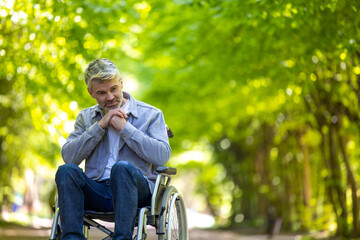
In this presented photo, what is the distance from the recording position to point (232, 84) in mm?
13469

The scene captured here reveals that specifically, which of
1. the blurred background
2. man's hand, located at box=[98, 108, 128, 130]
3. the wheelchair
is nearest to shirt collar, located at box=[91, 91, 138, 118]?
man's hand, located at box=[98, 108, 128, 130]

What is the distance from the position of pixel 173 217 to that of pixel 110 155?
621 millimetres

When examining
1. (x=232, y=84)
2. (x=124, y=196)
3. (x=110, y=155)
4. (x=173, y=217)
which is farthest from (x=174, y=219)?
(x=232, y=84)

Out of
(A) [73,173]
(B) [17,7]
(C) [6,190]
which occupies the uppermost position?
(B) [17,7]

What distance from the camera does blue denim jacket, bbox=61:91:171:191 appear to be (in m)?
4.09

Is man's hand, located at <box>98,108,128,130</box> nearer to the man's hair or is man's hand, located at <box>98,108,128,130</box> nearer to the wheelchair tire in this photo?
the man's hair

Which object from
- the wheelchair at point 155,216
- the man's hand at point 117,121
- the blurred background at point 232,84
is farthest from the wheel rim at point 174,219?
the blurred background at point 232,84

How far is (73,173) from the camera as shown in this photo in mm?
3893

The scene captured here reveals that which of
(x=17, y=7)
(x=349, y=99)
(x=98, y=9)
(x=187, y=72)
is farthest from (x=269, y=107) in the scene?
(x=17, y=7)

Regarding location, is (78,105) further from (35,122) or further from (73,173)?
(73,173)

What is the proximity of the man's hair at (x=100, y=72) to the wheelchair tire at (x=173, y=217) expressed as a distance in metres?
0.81

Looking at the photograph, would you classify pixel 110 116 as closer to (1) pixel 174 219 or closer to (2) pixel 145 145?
(2) pixel 145 145

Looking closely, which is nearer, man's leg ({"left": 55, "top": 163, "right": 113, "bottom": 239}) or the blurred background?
man's leg ({"left": 55, "top": 163, "right": 113, "bottom": 239})

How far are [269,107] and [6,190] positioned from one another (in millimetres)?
6331
